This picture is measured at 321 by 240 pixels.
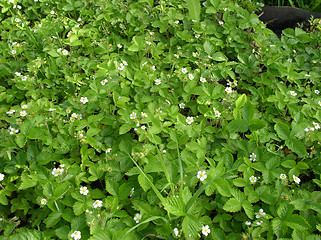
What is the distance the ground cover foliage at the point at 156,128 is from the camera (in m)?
1.67

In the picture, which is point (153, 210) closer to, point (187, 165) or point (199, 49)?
point (187, 165)

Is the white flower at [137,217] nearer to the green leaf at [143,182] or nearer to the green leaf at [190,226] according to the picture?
the green leaf at [143,182]

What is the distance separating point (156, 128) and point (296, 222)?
1077 mm

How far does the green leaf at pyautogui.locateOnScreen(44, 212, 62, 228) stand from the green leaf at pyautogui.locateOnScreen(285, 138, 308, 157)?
163 cm

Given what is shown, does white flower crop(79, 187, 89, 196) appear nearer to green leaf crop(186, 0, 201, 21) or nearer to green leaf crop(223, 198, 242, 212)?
green leaf crop(223, 198, 242, 212)

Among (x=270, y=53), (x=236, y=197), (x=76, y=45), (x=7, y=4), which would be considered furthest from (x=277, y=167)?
(x=7, y=4)

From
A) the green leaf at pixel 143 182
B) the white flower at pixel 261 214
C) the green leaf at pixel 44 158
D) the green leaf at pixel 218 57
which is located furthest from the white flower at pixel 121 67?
the white flower at pixel 261 214

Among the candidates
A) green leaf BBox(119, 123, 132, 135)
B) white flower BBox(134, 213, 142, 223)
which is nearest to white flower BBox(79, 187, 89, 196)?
white flower BBox(134, 213, 142, 223)

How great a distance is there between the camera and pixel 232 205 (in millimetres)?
1688

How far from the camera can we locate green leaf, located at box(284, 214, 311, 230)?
158cm

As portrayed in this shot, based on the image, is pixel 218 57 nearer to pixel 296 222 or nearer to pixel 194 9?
pixel 194 9

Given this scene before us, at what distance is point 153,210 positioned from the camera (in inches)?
64.9

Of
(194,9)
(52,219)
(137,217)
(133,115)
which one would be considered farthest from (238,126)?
(194,9)

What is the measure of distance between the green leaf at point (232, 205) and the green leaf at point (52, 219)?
102 cm
